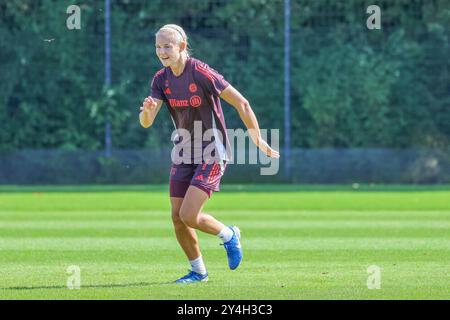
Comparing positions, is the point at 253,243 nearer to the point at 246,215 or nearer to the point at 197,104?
the point at 197,104

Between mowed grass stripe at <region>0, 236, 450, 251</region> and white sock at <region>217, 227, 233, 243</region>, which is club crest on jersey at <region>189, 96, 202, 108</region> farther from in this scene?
mowed grass stripe at <region>0, 236, 450, 251</region>

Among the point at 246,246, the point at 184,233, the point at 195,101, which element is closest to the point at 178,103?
the point at 195,101

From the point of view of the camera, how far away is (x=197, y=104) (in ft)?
33.3

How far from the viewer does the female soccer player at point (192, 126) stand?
1003 cm

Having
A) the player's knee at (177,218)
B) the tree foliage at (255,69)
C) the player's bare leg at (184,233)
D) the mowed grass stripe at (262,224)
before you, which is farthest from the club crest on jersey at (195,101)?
the tree foliage at (255,69)

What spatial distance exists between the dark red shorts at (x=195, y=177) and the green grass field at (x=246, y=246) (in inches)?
31.4

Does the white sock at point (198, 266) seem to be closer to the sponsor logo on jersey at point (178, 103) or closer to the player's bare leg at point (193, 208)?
the player's bare leg at point (193, 208)

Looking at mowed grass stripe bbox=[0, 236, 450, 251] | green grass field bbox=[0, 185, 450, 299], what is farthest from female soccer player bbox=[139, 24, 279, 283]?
mowed grass stripe bbox=[0, 236, 450, 251]

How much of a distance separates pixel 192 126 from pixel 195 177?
45 centimetres

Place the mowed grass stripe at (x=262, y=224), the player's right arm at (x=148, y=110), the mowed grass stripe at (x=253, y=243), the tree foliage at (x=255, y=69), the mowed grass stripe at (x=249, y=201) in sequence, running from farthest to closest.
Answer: the tree foliage at (x=255, y=69), the mowed grass stripe at (x=249, y=201), the mowed grass stripe at (x=262, y=224), the mowed grass stripe at (x=253, y=243), the player's right arm at (x=148, y=110)

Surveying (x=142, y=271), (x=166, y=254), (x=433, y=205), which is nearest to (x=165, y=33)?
(x=142, y=271)

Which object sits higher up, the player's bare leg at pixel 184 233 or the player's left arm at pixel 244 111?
the player's left arm at pixel 244 111

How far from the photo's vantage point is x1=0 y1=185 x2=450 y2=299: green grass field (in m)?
9.53
